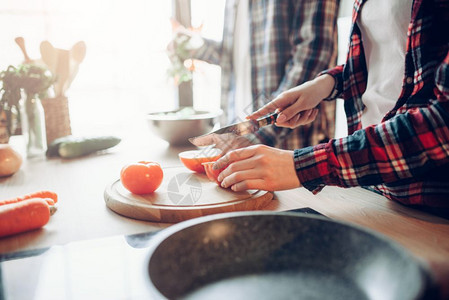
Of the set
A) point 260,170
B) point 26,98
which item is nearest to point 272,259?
point 260,170

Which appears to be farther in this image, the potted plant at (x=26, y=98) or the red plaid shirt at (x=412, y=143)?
A: the potted plant at (x=26, y=98)

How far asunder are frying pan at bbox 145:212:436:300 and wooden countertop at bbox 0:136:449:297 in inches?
6.5

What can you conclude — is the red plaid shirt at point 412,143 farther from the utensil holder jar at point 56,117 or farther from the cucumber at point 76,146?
the utensil holder jar at point 56,117

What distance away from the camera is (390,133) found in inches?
29.1

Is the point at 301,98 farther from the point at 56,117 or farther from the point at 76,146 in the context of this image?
the point at 56,117

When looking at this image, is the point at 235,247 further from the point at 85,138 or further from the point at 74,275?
the point at 85,138

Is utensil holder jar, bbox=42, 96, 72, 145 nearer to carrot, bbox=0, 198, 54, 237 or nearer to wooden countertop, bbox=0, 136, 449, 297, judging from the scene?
wooden countertop, bbox=0, 136, 449, 297

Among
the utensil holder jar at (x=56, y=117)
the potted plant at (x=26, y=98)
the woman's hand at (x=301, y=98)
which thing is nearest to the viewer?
the woman's hand at (x=301, y=98)

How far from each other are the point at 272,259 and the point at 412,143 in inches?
15.0

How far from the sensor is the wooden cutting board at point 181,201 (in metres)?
0.83

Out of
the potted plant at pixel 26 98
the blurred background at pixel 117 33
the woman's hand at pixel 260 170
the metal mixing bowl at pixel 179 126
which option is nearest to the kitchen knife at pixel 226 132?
the woman's hand at pixel 260 170

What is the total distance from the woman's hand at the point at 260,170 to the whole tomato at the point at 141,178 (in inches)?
6.8

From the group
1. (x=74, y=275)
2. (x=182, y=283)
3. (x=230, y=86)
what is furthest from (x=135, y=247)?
(x=230, y=86)

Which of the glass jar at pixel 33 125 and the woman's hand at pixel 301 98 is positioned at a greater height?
the woman's hand at pixel 301 98
